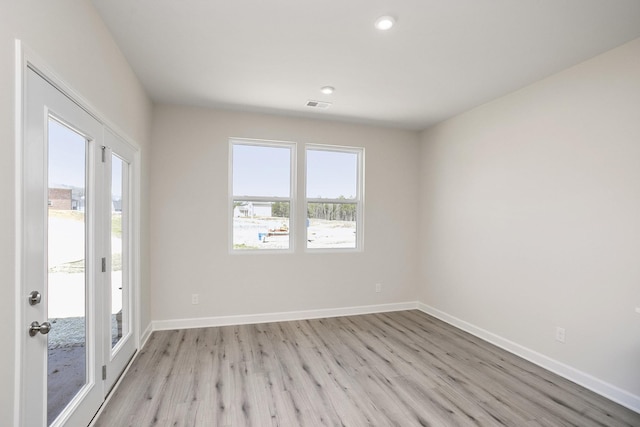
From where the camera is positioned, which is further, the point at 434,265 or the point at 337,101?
the point at 434,265

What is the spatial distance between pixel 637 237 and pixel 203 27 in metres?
3.53

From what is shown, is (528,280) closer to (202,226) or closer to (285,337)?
(285,337)

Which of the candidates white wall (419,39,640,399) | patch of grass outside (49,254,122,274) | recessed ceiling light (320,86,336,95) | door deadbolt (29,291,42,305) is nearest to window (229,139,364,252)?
recessed ceiling light (320,86,336,95)

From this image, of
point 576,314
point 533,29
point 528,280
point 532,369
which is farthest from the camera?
point 528,280

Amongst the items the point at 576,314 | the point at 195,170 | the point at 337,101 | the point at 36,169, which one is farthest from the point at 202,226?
the point at 576,314

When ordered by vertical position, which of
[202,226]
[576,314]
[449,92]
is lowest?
[576,314]

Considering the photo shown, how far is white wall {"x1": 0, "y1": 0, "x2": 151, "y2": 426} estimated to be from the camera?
1203mm

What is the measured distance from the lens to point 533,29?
7.32 ft

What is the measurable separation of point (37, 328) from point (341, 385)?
2092mm

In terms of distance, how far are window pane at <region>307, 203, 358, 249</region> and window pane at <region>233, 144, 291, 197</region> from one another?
524mm

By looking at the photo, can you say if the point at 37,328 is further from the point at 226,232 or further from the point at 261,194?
the point at 261,194

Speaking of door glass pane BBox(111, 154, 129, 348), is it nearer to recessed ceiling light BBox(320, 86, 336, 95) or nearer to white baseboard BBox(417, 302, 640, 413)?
recessed ceiling light BBox(320, 86, 336, 95)

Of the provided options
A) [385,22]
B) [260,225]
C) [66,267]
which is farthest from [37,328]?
[260,225]

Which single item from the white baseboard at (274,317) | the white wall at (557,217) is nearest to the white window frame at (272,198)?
the white baseboard at (274,317)
